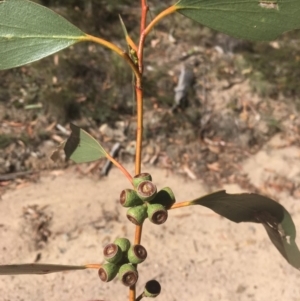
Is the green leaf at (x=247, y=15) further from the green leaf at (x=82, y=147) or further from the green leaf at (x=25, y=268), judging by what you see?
the green leaf at (x=25, y=268)

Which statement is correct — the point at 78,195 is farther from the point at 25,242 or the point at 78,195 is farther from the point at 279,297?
the point at 279,297

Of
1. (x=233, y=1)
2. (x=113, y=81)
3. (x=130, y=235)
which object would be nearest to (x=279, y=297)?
(x=130, y=235)

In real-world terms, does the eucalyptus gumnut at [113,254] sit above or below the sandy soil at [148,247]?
above

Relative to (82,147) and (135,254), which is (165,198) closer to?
(135,254)

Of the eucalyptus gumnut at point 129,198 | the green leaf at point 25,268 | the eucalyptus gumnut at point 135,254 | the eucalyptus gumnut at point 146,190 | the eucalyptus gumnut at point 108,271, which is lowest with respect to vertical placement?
the green leaf at point 25,268

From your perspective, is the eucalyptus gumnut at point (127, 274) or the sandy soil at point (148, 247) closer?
the eucalyptus gumnut at point (127, 274)

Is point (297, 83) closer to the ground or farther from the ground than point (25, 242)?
farther from the ground

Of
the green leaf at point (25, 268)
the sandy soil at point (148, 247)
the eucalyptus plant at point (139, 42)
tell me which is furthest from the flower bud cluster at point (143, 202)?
the sandy soil at point (148, 247)
